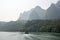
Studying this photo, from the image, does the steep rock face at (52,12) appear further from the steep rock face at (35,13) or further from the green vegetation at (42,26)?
the steep rock face at (35,13)

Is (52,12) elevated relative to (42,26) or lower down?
elevated

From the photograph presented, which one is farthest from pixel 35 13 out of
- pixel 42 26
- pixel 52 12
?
pixel 52 12

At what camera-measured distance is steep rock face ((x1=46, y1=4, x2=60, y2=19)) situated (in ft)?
20.2

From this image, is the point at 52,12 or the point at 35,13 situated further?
the point at 52,12

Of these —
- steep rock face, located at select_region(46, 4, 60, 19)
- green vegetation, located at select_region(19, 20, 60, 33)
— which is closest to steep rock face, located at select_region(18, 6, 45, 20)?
green vegetation, located at select_region(19, 20, 60, 33)

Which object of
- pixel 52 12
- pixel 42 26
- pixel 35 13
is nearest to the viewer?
pixel 35 13

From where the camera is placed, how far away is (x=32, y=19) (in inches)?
231

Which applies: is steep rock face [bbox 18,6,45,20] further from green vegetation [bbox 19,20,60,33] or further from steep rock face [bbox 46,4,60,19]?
steep rock face [bbox 46,4,60,19]

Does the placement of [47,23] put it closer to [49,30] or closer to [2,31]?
[49,30]

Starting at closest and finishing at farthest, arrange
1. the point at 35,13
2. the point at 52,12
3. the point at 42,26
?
the point at 35,13 < the point at 42,26 < the point at 52,12

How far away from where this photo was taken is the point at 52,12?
254 inches

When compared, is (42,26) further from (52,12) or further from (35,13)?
(52,12)

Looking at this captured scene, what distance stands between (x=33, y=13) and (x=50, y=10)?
0.85 m

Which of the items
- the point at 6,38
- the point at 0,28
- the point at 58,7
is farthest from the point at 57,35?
the point at 0,28
